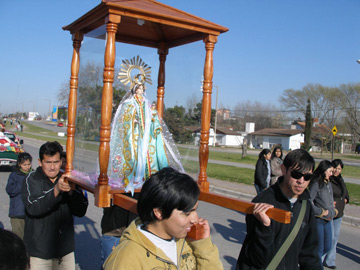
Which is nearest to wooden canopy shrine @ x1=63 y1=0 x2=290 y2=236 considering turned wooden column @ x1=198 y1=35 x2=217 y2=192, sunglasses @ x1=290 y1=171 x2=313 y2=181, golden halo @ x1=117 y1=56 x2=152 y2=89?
turned wooden column @ x1=198 y1=35 x2=217 y2=192

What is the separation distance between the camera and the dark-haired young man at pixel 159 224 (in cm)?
162

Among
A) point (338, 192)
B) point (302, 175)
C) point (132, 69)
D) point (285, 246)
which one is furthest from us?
point (338, 192)

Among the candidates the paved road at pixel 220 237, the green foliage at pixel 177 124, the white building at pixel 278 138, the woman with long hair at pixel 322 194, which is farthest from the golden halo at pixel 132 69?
the white building at pixel 278 138

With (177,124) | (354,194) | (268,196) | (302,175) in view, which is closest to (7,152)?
(177,124)

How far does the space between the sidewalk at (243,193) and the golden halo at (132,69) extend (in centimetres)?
677

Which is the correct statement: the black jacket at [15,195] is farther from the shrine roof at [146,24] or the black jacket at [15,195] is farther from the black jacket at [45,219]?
the shrine roof at [146,24]

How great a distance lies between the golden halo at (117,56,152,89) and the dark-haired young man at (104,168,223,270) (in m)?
2.36

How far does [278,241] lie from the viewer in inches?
Answer: 89.5

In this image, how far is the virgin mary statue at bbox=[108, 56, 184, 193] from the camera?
3459 mm

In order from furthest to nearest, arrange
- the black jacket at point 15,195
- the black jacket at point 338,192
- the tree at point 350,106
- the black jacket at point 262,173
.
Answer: the tree at point 350,106
the black jacket at point 262,173
the black jacket at point 338,192
the black jacket at point 15,195

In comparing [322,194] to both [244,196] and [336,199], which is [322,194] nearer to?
[336,199]

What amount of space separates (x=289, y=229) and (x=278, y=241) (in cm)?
11

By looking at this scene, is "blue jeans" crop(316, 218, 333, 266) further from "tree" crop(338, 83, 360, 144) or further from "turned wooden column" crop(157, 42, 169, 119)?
"tree" crop(338, 83, 360, 144)

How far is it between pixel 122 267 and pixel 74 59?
312cm
